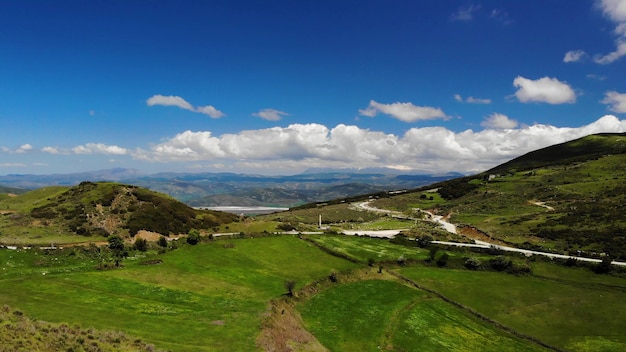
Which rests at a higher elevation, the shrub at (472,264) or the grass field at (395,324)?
the shrub at (472,264)

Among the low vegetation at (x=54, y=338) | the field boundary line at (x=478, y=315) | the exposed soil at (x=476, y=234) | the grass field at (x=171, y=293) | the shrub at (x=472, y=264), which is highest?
the low vegetation at (x=54, y=338)

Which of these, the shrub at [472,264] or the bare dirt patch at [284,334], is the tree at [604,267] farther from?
the bare dirt patch at [284,334]

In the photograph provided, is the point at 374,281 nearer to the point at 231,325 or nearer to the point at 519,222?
the point at 231,325

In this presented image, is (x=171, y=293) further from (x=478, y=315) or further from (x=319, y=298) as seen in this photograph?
(x=478, y=315)

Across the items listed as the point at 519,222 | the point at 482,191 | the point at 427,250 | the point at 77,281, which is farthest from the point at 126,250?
the point at 482,191

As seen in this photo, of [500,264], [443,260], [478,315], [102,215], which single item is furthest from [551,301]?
[102,215]

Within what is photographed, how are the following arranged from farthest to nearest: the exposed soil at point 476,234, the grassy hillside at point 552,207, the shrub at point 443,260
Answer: the exposed soil at point 476,234
the grassy hillside at point 552,207
the shrub at point 443,260

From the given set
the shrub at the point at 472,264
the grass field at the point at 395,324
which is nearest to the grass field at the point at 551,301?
the shrub at the point at 472,264

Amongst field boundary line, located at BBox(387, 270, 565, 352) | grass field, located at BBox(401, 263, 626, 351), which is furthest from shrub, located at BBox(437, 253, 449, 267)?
field boundary line, located at BBox(387, 270, 565, 352)

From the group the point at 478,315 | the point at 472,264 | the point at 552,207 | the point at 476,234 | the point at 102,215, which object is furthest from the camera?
the point at 552,207

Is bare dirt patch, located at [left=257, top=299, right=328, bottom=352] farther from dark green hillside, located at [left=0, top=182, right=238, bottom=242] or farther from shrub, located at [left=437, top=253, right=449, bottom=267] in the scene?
dark green hillside, located at [left=0, top=182, right=238, bottom=242]
